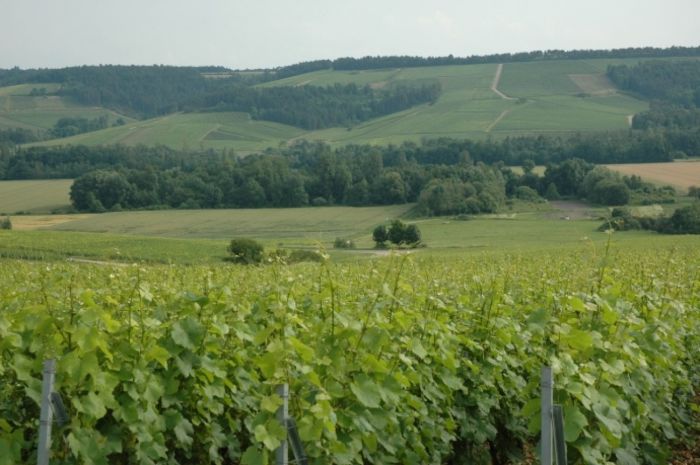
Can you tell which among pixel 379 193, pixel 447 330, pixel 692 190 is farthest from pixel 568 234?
pixel 447 330

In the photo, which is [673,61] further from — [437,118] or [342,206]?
[342,206]

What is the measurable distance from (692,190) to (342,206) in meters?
28.9

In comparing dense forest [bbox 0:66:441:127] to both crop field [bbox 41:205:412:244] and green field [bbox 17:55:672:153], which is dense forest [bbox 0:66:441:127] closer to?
green field [bbox 17:55:672:153]

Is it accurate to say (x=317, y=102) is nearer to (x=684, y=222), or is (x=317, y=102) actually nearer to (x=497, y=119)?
(x=497, y=119)

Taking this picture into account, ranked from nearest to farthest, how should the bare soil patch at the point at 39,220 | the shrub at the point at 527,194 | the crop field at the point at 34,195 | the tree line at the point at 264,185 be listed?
the bare soil patch at the point at 39,220, the crop field at the point at 34,195, the shrub at the point at 527,194, the tree line at the point at 264,185

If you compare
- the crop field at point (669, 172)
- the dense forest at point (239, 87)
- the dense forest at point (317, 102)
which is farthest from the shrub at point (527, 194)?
the dense forest at point (239, 87)

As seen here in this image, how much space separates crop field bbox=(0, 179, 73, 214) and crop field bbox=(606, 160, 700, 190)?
49866 millimetres

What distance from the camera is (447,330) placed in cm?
631

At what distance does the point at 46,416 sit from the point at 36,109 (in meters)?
154

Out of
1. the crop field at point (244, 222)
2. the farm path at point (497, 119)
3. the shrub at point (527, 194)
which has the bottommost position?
the shrub at point (527, 194)

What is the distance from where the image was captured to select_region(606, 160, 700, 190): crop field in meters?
75.5

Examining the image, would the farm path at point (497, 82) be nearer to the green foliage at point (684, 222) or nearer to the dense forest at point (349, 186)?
the dense forest at point (349, 186)

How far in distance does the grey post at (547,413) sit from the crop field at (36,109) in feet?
451

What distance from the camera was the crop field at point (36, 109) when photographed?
139m
